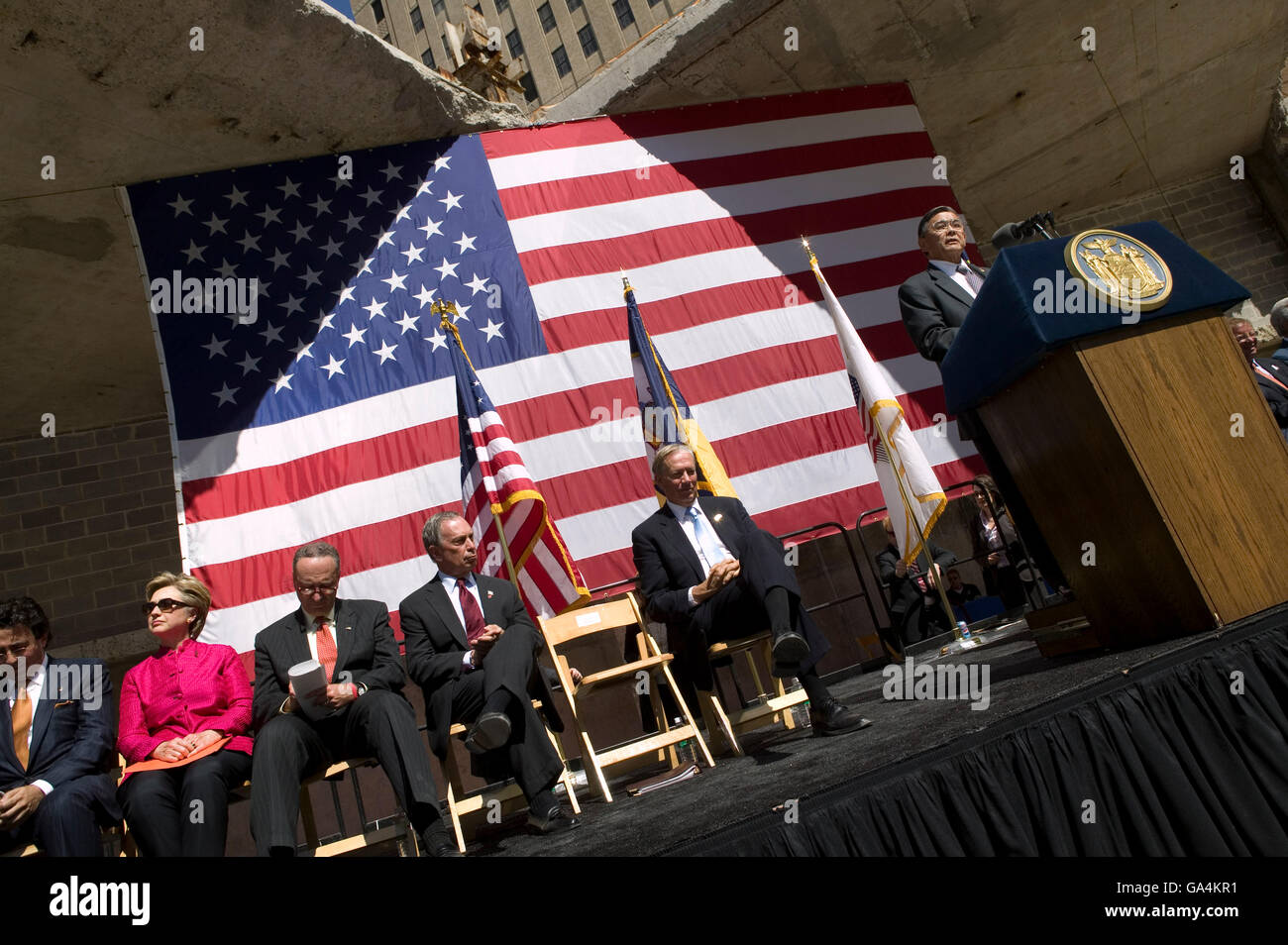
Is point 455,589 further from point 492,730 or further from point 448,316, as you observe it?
point 448,316

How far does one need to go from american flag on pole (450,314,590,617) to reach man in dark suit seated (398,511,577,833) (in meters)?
0.94

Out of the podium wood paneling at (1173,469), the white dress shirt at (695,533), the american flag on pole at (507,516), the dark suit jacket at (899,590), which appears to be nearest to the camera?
the podium wood paneling at (1173,469)

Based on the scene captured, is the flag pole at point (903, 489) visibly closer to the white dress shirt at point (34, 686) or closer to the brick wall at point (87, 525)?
the white dress shirt at point (34, 686)

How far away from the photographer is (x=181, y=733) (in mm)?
3000

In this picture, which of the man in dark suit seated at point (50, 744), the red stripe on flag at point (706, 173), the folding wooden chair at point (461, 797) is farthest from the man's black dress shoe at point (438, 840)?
the red stripe on flag at point (706, 173)

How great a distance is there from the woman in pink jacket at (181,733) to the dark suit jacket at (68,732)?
0.32ft

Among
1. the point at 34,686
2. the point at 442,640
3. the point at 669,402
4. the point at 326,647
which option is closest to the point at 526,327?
the point at 669,402

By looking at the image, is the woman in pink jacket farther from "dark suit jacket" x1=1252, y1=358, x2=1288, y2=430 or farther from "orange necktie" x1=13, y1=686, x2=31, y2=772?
"dark suit jacket" x1=1252, y1=358, x2=1288, y2=430

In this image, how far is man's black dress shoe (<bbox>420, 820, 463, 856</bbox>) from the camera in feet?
9.02

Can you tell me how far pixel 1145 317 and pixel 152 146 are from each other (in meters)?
5.91

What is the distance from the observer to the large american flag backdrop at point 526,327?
17.6 feet

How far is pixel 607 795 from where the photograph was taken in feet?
10.4
